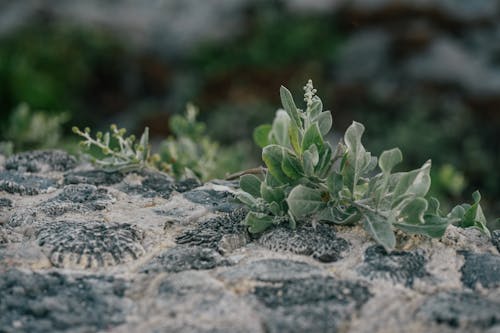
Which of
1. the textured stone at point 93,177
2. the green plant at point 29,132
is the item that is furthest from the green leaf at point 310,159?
the green plant at point 29,132

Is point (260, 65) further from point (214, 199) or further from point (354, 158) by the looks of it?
point (354, 158)

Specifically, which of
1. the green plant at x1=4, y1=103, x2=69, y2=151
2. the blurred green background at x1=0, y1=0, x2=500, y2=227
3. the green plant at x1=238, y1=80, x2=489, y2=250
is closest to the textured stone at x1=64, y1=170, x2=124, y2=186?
the green plant at x1=238, y1=80, x2=489, y2=250

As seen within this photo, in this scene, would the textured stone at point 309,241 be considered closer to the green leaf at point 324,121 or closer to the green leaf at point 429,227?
the green leaf at point 429,227

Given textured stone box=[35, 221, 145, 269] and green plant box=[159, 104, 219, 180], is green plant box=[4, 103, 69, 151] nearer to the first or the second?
green plant box=[159, 104, 219, 180]

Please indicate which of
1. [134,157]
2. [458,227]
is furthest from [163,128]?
[458,227]

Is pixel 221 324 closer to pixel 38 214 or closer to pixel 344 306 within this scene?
pixel 344 306

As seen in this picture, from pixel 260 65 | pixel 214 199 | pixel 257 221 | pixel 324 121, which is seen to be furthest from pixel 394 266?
pixel 260 65
